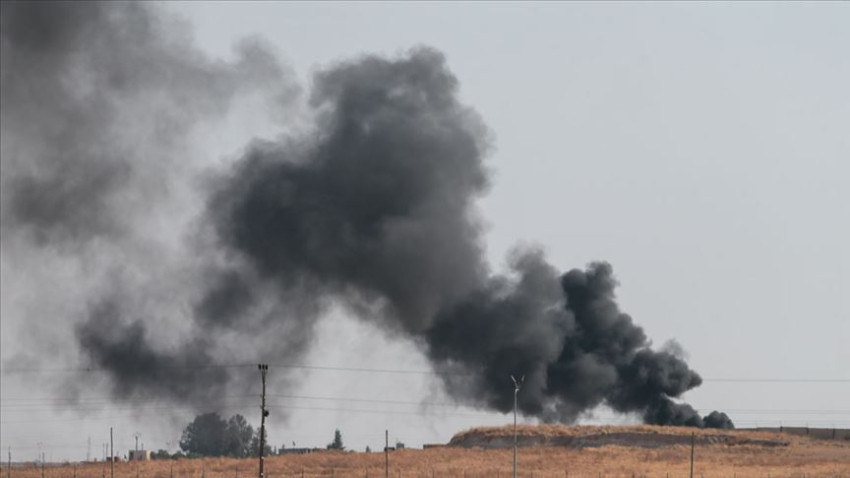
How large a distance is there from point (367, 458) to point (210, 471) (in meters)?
20.3

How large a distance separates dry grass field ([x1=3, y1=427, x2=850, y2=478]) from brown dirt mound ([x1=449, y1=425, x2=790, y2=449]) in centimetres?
16

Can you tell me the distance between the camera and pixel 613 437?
172 metres

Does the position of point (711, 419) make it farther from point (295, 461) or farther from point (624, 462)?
point (295, 461)

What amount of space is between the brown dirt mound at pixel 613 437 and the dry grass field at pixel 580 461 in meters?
0.16

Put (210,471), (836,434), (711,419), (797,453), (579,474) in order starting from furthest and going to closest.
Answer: (711,419)
(836,434)
(797,453)
(210,471)
(579,474)

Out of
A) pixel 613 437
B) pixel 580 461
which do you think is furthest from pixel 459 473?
pixel 613 437

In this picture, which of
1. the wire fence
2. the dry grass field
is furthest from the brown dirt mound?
the wire fence

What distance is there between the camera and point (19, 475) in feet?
493

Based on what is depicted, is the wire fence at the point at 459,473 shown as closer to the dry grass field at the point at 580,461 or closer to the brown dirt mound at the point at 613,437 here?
the dry grass field at the point at 580,461

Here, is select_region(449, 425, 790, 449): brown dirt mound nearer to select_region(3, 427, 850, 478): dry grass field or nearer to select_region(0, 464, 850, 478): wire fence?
select_region(3, 427, 850, 478): dry grass field

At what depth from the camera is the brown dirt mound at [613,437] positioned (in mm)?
167500

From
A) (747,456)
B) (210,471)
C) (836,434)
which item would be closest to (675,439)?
(747,456)

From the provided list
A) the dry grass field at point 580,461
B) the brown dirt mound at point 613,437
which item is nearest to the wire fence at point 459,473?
the dry grass field at point 580,461

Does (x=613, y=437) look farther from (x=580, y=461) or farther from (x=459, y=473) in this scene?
(x=459, y=473)
